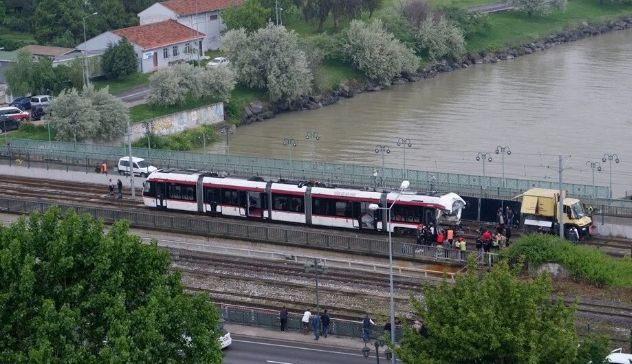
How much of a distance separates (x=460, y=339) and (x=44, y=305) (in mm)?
7426

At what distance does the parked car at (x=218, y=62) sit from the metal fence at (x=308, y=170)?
18.2m

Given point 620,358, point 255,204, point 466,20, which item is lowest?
point 620,358

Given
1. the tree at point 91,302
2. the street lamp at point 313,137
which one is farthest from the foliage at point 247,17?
the tree at point 91,302

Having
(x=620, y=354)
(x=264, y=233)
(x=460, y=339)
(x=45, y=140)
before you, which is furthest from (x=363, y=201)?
(x=45, y=140)

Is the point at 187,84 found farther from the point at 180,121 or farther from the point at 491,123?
the point at 491,123

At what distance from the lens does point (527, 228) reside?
37938 millimetres

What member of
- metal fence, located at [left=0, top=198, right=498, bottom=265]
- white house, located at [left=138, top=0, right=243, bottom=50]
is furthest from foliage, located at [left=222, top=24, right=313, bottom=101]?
metal fence, located at [left=0, top=198, right=498, bottom=265]

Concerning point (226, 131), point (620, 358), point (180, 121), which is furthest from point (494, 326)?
point (180, 121)

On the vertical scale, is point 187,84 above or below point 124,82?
below

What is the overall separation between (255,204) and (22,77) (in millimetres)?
28396

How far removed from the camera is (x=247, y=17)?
253 feet

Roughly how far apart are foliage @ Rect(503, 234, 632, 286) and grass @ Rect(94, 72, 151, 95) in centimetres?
3779

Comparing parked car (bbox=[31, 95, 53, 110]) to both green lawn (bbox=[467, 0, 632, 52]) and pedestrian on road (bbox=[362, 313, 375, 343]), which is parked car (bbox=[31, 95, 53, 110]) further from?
pedestrian on road (bbox=[362, 313, 375, 343])

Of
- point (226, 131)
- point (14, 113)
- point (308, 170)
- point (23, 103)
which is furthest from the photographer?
point (23, 103)
